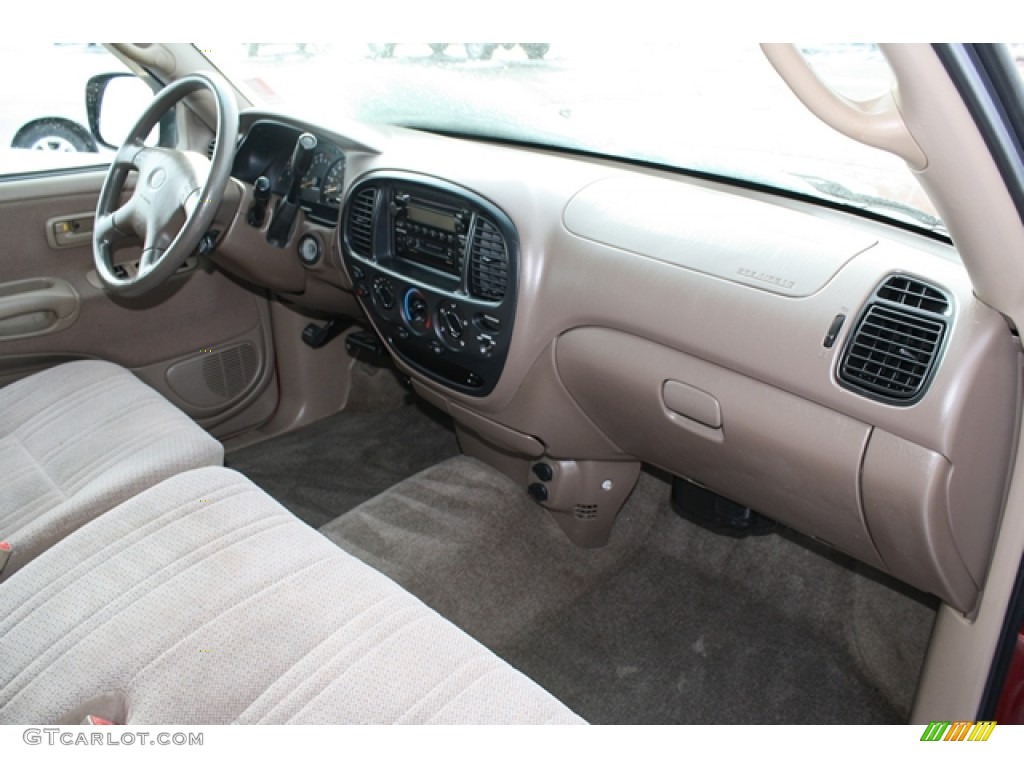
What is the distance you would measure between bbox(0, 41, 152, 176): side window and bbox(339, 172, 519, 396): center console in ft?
A: 2.73

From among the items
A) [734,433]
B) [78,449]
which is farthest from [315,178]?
[734,433]

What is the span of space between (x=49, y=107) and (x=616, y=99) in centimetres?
157

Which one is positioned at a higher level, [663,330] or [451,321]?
[663,330]

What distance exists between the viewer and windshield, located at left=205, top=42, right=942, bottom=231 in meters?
1.62

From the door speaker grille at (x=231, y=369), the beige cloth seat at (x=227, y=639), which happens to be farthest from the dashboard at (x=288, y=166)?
the beige cloth seat at (x=227, y=639)

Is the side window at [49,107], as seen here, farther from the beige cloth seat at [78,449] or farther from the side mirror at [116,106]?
the beige cloth seat at [78,449]

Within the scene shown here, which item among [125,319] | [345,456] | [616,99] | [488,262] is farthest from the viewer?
Answer: [345,456]

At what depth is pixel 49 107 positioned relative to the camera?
242 centimetres

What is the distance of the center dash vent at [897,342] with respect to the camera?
1.26 m

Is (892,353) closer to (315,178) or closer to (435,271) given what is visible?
(435,271)

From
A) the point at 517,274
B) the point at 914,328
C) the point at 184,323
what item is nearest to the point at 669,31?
the point at 914,328

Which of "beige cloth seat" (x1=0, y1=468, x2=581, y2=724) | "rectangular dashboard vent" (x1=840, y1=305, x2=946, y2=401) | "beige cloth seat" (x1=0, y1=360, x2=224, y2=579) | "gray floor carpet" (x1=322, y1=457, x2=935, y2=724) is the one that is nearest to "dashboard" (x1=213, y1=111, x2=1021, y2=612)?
"rectangular dashboard vent" (x1=840, y1=305, x2=946, y2=401)
